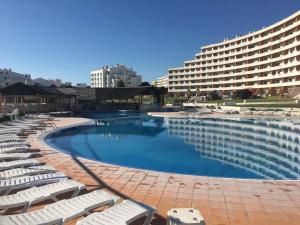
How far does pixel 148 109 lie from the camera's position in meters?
36.4

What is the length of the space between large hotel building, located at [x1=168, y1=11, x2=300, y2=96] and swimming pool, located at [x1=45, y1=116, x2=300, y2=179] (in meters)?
33.0

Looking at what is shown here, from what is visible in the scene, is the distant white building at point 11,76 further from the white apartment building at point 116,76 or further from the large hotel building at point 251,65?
the large hotel building at point 251,65

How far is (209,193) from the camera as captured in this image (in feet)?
20.7

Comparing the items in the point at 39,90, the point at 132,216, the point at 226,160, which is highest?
the point at 39,90

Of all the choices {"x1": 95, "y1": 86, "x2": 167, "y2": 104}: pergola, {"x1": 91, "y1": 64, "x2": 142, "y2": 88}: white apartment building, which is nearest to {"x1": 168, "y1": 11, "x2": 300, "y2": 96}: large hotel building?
{"x1": 95, "y1": 86, "x2": 167, "y2": 104}: pergola

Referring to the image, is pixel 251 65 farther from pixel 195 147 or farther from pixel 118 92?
pixel 195 147

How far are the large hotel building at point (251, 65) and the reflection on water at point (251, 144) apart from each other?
31.1 m

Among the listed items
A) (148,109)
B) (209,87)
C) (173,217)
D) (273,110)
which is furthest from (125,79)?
(173,217)

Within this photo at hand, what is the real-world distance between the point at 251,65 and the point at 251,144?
5559 cm

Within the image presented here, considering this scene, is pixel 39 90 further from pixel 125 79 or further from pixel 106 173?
pixel 125 79

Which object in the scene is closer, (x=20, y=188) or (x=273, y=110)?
(x=20, y=188)

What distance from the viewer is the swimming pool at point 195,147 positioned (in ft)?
36.2

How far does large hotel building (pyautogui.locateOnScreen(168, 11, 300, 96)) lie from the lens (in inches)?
2133

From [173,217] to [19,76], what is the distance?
103 m
